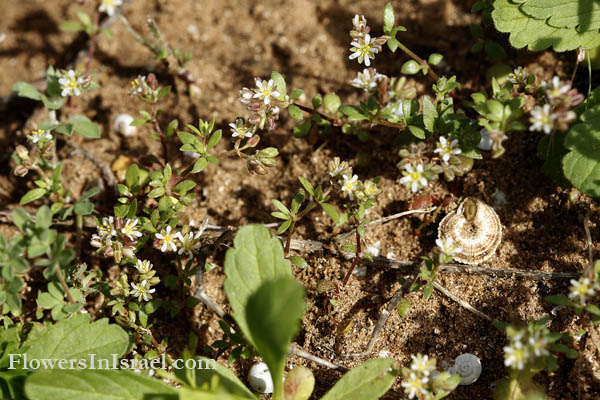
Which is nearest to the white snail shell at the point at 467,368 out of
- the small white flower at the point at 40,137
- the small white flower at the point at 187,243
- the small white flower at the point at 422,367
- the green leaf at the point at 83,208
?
the small white flower at the point at 422,367

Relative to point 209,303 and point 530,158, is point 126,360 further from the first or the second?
point 530,158

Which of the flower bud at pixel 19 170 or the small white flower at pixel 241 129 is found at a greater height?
the small white flower at pixel 241 129

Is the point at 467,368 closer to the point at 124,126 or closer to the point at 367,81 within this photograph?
the point at 367,81

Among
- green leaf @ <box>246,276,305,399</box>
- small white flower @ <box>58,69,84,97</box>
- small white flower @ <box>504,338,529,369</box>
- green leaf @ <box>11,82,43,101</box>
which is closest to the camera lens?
green leaf @ <box>246,276,305,399</box>

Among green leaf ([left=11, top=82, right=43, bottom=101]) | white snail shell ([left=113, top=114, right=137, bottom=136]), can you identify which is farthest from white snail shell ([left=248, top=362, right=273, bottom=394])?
green leaf ([left=11, top=82, right=43, bottom=101])

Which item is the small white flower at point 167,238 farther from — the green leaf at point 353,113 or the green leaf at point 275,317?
the green leaf at point 353,113

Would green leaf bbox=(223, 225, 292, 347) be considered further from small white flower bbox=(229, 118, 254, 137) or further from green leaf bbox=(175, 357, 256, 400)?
small white flower bbox=(229, 118, 254, 137)
